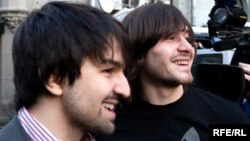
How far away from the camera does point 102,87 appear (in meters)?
1.80

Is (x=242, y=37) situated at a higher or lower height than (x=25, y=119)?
lower

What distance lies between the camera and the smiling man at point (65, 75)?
5.78ft

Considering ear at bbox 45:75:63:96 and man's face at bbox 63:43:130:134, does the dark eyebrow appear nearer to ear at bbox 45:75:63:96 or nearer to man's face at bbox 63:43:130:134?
man's face at bbox 63:43:130:134

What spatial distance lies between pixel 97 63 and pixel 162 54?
0.81 m

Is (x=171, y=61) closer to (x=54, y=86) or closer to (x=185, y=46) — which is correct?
(x=185, y=46)

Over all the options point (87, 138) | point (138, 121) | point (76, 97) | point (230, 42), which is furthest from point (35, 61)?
point (230, 42)

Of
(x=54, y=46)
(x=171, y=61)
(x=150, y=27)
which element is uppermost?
(x=54, y=46)

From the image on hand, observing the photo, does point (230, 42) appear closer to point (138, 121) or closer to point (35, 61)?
point (138, 121)

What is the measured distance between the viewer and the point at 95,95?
178cm

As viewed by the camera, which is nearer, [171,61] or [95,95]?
[95,95]

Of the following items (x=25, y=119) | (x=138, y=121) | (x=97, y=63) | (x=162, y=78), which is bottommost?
(x=138, y=121)

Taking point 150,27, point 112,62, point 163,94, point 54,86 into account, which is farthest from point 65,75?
point 150,27

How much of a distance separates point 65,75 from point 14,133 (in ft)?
0.79

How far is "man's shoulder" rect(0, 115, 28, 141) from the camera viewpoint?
1675 millimetres
